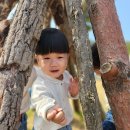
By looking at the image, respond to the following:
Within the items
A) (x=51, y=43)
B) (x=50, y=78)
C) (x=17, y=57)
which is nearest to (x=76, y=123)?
(x=50, y=78)

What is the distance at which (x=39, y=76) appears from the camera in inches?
82.0

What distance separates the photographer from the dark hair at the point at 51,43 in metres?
1.99

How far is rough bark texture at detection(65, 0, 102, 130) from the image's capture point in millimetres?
1798

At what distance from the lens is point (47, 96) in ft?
6.34

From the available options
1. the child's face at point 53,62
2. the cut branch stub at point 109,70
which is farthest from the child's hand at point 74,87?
the cut branch stub at point 109,70

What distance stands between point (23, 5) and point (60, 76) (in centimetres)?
53

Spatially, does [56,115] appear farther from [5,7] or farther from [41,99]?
[5,7]

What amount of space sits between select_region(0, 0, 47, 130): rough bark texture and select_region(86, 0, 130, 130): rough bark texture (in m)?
0.30

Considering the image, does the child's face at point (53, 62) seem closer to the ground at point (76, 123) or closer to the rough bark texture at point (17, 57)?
the rough bark texture at point (17, 57)

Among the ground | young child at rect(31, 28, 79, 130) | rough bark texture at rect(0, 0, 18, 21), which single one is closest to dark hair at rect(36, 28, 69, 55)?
young child at rect(31, 28, 79, 130)

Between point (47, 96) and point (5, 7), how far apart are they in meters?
1.46

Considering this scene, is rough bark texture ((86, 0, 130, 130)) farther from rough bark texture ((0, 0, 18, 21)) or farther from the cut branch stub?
rough bark texture ((0, 0, 18, 21))

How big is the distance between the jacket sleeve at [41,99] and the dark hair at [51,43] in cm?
17

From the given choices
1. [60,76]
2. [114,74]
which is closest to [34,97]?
[60,76]
